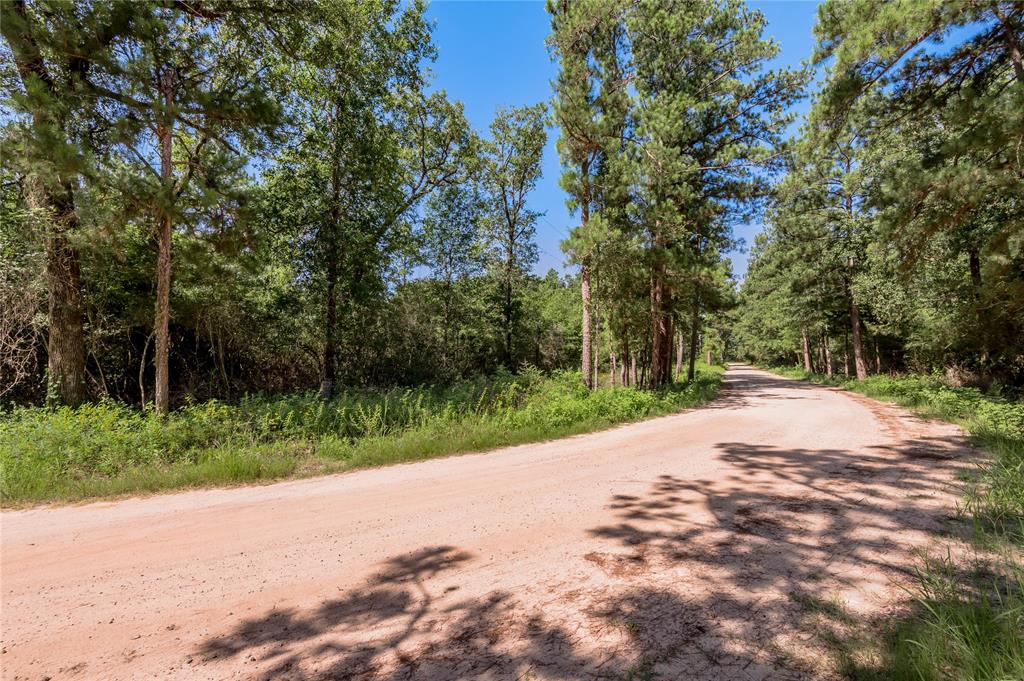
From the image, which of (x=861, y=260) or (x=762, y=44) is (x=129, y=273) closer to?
(x=762, y=44)

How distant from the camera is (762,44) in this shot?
13219mm

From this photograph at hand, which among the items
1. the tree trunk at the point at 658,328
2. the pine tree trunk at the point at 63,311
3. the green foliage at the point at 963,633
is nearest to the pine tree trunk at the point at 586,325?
the tree trunk at the point at 658,328

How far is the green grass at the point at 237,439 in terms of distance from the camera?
215 inches

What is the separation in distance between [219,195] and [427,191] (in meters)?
9.39

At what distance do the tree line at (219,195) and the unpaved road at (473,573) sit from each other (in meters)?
5.28

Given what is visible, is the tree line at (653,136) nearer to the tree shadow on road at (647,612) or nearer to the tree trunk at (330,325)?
the tree trunk at (330,325)

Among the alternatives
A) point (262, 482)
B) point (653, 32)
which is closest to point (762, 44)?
point (653, 32)

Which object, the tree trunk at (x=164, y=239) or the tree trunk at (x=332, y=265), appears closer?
the tree trunk at (x=164, y=239)

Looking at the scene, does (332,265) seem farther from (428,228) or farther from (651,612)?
(651,612)

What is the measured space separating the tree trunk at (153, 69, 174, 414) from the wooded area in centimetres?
5

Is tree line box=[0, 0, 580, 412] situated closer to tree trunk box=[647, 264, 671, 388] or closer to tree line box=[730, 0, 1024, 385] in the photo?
tree trunk box=[647, 264, 671, 388]

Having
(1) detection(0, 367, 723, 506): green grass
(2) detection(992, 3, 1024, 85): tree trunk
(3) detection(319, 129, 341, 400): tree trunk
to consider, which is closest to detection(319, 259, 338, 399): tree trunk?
(3) detection(319, 129, 341, 400): tree trunk

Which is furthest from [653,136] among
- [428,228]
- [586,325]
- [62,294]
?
[62,294]

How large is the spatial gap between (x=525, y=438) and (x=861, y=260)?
20928mm
